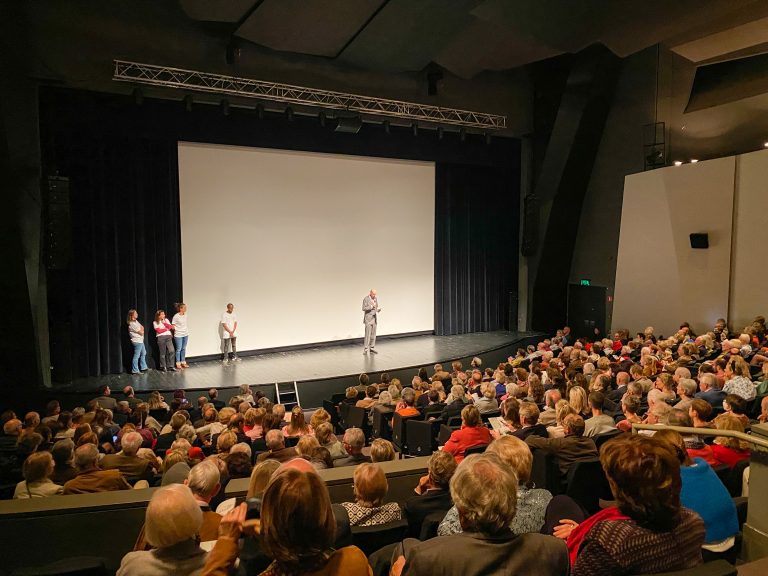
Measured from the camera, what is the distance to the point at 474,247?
48.5 feet

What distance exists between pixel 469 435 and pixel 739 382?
11.1 feet

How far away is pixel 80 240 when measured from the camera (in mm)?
10000

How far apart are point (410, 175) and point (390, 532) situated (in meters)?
11.7

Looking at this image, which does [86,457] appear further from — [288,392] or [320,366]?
[320,366]

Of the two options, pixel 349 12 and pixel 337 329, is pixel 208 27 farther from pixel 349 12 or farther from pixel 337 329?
pixel 337 329

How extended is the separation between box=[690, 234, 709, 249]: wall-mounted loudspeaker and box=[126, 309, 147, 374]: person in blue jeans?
1039 cm

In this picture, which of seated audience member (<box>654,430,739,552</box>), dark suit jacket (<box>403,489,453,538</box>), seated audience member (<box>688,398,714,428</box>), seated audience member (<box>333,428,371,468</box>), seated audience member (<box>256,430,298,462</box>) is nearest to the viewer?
seated audience member (<box>654,430,739,552</box>)

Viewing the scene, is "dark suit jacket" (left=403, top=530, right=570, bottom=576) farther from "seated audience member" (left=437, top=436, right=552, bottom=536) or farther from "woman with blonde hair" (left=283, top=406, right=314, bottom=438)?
"woman with blonde hair" (left=283, top=406, right=314, bottom=438)

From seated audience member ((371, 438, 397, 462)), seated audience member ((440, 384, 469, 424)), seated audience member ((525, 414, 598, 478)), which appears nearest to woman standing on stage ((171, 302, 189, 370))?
seated audience member ((440, 384, 469, 424))

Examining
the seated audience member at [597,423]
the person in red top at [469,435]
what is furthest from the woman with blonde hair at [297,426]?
the seated audience member at [597,423]

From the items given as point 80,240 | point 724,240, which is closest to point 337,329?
point 80,240

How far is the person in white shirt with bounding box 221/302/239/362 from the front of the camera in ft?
36.2

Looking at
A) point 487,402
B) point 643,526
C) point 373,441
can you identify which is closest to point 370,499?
point 643,526

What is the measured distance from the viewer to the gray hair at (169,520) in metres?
1.90
